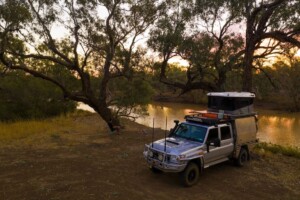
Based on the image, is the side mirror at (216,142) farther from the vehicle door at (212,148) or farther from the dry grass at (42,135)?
the dry grass at (42,135)

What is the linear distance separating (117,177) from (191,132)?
320 centimetres

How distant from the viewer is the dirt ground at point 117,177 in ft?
29.6

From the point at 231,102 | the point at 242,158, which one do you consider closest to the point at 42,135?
the point at 231,102

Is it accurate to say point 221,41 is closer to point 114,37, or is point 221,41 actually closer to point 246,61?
point 246,61

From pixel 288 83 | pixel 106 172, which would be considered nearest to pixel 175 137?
pixel 106 172

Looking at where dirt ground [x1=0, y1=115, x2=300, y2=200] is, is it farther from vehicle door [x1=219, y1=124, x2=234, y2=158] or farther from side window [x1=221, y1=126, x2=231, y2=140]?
side window [x1=221, y1=126, x2=231, y2=140]

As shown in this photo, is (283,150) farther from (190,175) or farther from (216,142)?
(190,175)

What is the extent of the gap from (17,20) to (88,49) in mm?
4691

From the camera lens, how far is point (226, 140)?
36.9 ft

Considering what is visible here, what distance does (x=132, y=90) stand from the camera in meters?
20.1

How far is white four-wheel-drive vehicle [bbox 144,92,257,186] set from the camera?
9.65 m

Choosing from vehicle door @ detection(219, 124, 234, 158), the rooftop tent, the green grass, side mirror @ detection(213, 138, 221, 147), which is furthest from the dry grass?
the green grass

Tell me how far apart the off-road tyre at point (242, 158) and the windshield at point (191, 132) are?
253cm

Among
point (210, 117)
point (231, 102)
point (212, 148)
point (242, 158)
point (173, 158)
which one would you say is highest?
point (231, 102)
